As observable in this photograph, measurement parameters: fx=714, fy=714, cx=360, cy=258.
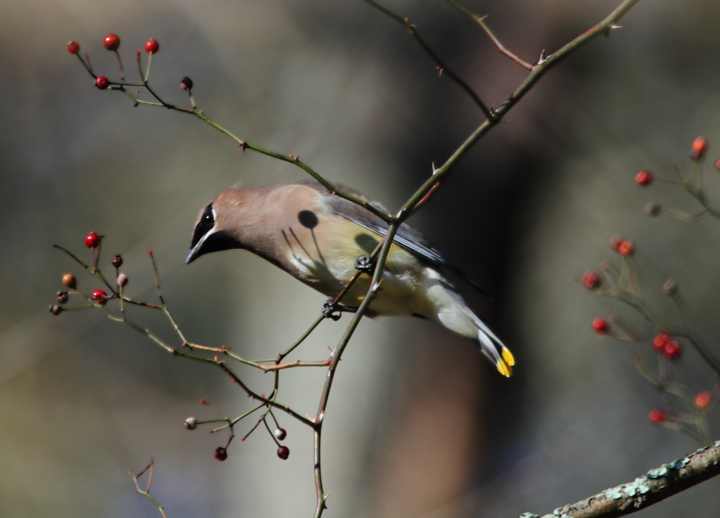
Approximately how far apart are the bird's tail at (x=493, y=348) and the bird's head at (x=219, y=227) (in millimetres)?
1088

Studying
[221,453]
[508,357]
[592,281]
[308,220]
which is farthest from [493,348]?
[221,453]

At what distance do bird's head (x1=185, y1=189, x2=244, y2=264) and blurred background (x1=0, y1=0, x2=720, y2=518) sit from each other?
138 centimetres

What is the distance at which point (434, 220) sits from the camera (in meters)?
4.66

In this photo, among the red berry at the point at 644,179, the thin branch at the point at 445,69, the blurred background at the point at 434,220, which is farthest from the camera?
the blurred background at the point at 434,220

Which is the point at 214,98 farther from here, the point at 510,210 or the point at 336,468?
the point at 336,468

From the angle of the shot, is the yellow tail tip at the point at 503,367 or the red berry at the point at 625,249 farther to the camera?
the yellow tail tip at the point at 503,367

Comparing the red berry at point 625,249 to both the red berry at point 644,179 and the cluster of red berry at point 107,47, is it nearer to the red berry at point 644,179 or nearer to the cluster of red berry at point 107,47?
the red berry at point 644,179

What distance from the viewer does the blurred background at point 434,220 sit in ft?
15.9

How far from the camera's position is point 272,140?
553 cm

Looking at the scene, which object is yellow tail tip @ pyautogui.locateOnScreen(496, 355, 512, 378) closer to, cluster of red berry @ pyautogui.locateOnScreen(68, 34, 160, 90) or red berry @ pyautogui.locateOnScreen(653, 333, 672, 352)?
red berry @ pyautogui.locateOnScreen(653, 333, 672, 352)

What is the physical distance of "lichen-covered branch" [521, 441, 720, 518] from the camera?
4.90 ft

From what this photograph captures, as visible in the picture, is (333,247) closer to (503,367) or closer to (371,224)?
(371,224)

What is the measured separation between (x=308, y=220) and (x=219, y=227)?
0.40 m

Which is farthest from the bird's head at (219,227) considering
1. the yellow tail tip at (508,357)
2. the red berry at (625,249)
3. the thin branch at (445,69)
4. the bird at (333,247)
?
the thin branch at (445,69)
